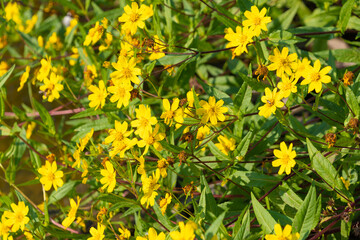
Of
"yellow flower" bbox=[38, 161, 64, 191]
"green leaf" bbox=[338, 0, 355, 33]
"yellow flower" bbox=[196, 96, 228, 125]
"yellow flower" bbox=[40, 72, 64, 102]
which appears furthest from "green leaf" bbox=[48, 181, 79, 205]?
"green leaf" bbox=[338, 0, 355, 33]

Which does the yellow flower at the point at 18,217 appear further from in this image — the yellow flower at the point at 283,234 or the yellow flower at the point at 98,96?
the yellow flower at the point at 283,234

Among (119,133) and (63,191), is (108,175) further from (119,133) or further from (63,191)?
(63,191)

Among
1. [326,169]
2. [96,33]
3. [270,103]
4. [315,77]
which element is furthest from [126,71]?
[326,169]

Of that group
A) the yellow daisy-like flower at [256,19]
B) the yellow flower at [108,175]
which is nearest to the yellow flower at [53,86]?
the yellow flower at [108,175]

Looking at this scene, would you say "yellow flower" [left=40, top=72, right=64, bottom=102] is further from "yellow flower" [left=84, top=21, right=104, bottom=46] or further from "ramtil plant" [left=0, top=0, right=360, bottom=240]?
"yellow flower" [left=84, top=21, right=104, bottom=46]

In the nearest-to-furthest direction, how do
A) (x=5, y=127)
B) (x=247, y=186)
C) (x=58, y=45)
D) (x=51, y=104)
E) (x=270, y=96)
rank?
1. (x=270, y=96)
2. (x=247, y=186)
3. (x=5, y=127)
4. (x=58, y=45)
5. (x=51, y=104)

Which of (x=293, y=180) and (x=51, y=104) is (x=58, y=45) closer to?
(x=51, y=104)

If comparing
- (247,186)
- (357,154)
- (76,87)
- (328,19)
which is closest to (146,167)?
(247,186)
